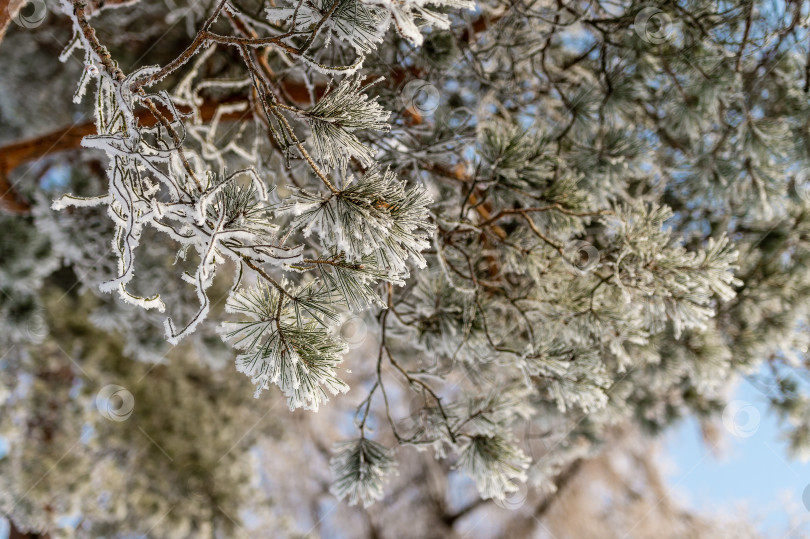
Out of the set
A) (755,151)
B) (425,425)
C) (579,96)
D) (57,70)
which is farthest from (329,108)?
(57,70)

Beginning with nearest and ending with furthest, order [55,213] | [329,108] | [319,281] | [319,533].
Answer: [329,108] < [319,281] < [55,213] < [319,533]

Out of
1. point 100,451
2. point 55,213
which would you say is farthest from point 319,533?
point 55,213

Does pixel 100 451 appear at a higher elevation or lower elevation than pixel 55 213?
lower

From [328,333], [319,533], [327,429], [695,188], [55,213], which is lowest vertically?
[319,533]

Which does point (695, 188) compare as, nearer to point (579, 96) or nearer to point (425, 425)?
point (579, 96)

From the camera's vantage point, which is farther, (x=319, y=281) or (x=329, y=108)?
(x=319, y=281)

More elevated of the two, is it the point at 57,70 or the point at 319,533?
the point at 57,70

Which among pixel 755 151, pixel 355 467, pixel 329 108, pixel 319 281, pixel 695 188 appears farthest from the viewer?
pixel 695 188

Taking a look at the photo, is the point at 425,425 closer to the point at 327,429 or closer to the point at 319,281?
the point at 319,281

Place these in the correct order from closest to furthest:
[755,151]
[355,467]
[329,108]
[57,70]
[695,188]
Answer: [329,108] < [355,467] < [755,151] < [695,188] < [57,70]
